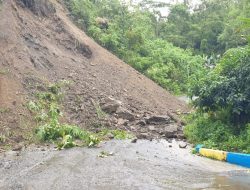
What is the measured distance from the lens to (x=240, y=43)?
38.3 metres

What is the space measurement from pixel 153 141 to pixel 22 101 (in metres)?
5.00

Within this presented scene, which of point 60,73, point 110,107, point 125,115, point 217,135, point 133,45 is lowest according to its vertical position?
point 125,115

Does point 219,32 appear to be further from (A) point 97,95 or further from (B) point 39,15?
(A) point 97,95

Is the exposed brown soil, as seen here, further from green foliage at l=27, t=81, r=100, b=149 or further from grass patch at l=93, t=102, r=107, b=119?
green foliage at l=27, t=81, r=100, b=149

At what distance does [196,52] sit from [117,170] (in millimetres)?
33554

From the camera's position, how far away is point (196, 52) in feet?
136

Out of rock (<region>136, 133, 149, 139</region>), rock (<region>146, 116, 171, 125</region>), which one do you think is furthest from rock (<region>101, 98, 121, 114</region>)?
rock (<region>136, 133, 149, 139</region>)

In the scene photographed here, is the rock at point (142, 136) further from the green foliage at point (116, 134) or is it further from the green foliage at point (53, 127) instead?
the green foliage at point (53, 127)

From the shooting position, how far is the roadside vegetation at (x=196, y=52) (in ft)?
40.9

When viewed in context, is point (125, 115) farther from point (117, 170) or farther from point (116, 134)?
point (117, 170)

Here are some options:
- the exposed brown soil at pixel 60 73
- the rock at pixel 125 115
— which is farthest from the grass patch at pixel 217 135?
the rock at pixel 125 115

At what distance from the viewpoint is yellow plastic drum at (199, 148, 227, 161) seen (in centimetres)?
1100

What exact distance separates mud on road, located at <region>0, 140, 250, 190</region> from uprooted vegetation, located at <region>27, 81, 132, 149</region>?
70 cm

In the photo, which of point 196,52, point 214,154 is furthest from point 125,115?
point 196,52
